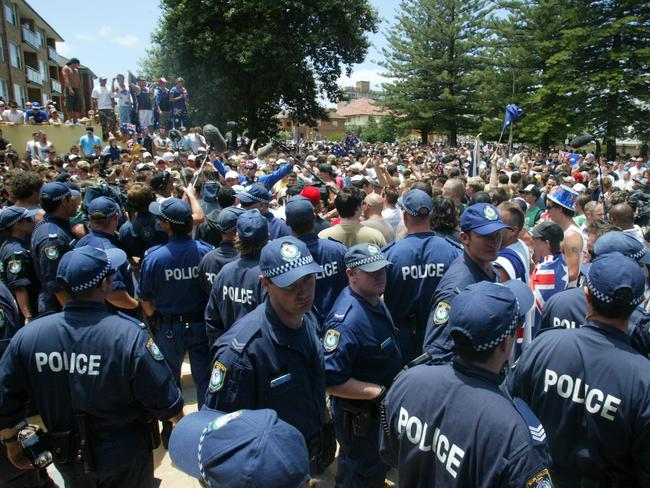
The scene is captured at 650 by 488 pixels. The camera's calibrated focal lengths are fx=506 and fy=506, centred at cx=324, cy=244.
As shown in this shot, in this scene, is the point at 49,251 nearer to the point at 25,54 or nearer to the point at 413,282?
the point at 413,282

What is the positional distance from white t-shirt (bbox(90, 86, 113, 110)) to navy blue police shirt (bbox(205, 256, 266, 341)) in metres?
16.1

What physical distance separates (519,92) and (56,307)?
39.0m

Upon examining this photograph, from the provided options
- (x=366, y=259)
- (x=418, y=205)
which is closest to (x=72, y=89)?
(x=418, y=205)

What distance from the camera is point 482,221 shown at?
3.53 m


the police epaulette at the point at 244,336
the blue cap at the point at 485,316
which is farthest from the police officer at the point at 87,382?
the blue cap at the point at 485,316

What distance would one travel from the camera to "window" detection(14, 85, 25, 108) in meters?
36.5

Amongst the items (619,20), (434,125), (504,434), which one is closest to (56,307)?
(504,434)

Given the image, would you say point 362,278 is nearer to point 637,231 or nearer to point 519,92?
point 637,231

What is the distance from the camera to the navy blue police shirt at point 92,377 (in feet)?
9.11

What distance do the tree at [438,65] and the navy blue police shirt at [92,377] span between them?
41442 millimetres

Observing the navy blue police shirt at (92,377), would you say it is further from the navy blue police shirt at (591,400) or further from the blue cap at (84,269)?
the navy blue police shirt at (591,400)

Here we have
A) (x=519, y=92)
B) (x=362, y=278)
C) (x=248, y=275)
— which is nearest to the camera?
(x=362, y=278)

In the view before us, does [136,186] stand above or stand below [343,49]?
below

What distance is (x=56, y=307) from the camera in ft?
15.7
